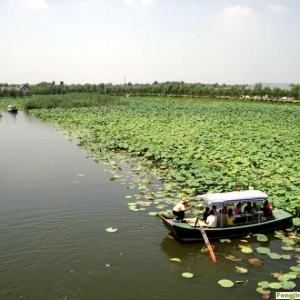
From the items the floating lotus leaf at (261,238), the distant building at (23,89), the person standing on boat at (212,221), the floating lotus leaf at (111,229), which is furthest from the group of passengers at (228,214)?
the distant building at (23,89)

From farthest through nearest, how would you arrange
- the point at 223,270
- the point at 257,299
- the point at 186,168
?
the point at 186,168, the point at 223,270, the point at 257,299

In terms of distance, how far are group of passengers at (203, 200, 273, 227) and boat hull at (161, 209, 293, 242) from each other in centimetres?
15

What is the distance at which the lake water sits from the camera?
6133 millimetres

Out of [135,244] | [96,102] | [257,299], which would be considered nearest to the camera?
[257,299]

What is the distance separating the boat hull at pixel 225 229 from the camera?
773cm

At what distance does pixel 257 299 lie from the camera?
5.88 m

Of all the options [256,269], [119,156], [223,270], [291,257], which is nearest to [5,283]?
[223,270]

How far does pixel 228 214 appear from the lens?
8289mm

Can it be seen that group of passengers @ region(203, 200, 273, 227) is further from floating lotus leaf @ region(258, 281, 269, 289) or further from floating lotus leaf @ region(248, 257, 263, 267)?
floating lotus leaf @ region(258, 281, 269, 289)

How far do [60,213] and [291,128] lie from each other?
18.1 m

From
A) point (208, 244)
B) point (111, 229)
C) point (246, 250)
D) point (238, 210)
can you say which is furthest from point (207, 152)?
point (208, 244)

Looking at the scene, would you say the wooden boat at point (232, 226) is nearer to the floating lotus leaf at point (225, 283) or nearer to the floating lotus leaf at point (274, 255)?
the floating lotus leaf at point (274, 255)

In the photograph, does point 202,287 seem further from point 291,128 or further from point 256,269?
point 291,128

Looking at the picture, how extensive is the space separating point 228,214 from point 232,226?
0.29 metres
